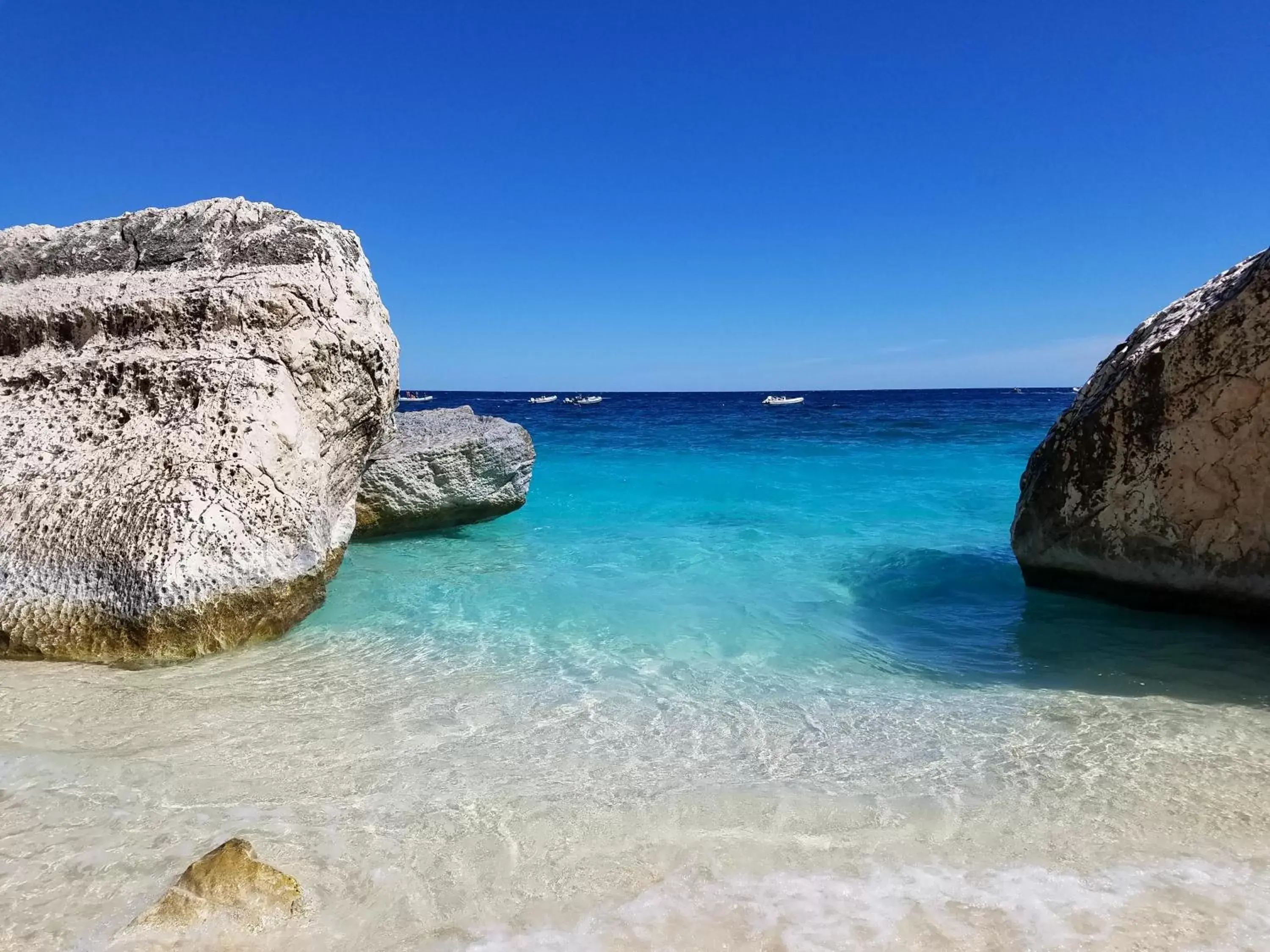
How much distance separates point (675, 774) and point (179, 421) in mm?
3309

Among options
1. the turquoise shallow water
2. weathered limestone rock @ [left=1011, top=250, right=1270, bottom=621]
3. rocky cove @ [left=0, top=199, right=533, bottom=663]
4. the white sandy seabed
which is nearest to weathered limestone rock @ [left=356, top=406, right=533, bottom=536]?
the turquoise shallow water

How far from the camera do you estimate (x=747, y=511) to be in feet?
32.6

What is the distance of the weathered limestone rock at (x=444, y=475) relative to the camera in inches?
293

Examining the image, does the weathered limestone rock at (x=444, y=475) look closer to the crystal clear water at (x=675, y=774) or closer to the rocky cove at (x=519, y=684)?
the rocky cove at (x=519, y=684)

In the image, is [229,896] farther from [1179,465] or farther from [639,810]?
[1179,465]

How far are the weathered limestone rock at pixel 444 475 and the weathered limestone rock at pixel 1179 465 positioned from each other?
532 cm

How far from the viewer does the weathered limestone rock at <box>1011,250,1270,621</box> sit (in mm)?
4059

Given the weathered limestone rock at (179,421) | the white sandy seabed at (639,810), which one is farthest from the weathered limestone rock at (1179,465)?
the weathered limestone rock at (179,421)

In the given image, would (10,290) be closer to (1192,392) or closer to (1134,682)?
(1134,682)

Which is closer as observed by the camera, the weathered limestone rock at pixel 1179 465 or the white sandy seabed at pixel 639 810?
the white sandy seabed at pixel 639 810

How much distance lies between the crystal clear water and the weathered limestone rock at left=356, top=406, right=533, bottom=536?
185 centimetres

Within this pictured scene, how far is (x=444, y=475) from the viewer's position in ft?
25.5

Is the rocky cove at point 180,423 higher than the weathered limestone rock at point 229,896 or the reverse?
higher

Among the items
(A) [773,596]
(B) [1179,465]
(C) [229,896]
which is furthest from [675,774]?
(B) [1179,465]
